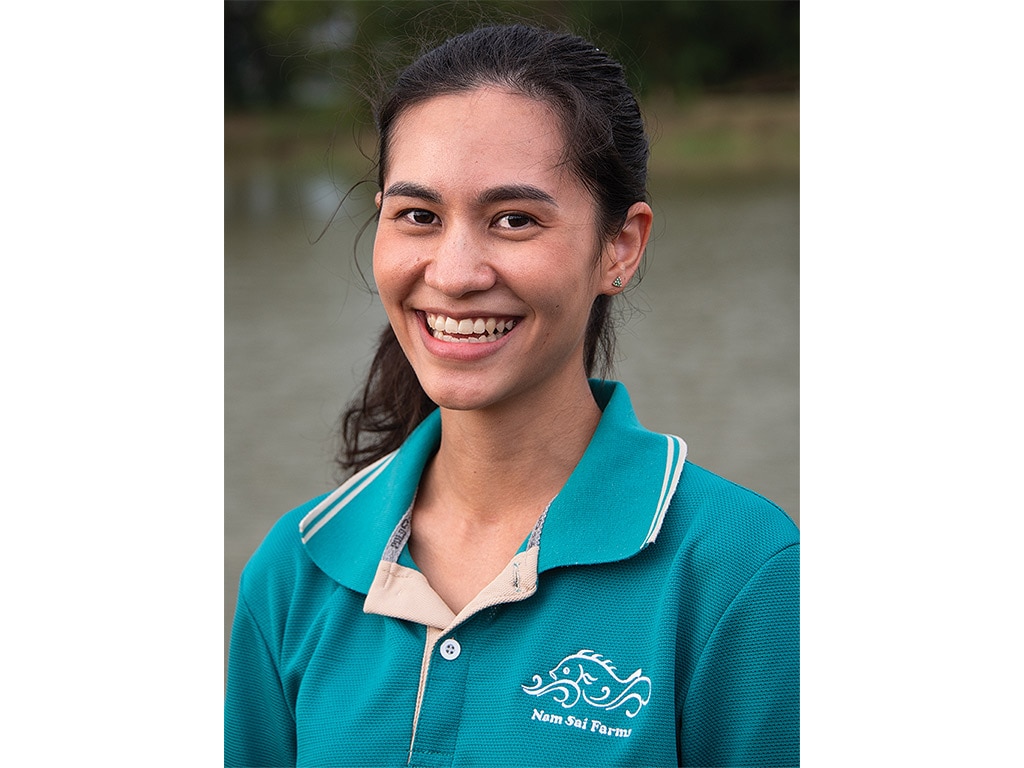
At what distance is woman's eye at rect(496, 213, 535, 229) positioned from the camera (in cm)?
144

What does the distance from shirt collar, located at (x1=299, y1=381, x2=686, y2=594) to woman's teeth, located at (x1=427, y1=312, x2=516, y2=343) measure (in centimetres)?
27

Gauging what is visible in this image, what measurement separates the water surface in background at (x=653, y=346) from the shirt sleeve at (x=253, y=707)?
2828 mm

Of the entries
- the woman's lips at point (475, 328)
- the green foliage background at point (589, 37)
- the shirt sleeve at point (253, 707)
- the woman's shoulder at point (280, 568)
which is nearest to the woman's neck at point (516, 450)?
the woman's lips at point (475, 328)

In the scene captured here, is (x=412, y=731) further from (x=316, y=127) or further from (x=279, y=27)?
(x=279, y=27)

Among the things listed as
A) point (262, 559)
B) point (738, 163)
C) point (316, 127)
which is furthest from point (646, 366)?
point (262, 559)

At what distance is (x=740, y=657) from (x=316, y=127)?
204 centimetres

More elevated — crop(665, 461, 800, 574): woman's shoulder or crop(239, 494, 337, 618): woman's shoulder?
crop(665, 461, 800, 574): woman's shoulder

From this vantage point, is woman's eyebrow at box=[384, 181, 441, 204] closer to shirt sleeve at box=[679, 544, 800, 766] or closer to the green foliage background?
the green foliage background

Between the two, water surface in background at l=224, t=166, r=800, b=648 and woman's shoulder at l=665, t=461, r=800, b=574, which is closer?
woman's shoulder at l=665, t=461, r=800, b=574

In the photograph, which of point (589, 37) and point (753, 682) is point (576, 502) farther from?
point (589, 37)

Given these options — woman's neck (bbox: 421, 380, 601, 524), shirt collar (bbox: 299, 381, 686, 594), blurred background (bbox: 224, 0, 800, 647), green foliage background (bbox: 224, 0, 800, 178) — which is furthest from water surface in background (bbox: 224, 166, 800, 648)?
woman's neck (bbox: 421, 380, 601, 524)

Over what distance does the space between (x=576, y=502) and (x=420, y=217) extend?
0.46m

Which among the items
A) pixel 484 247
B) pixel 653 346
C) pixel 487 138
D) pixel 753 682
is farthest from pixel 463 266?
pixel 653 346

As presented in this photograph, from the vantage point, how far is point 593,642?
1.51 metres
